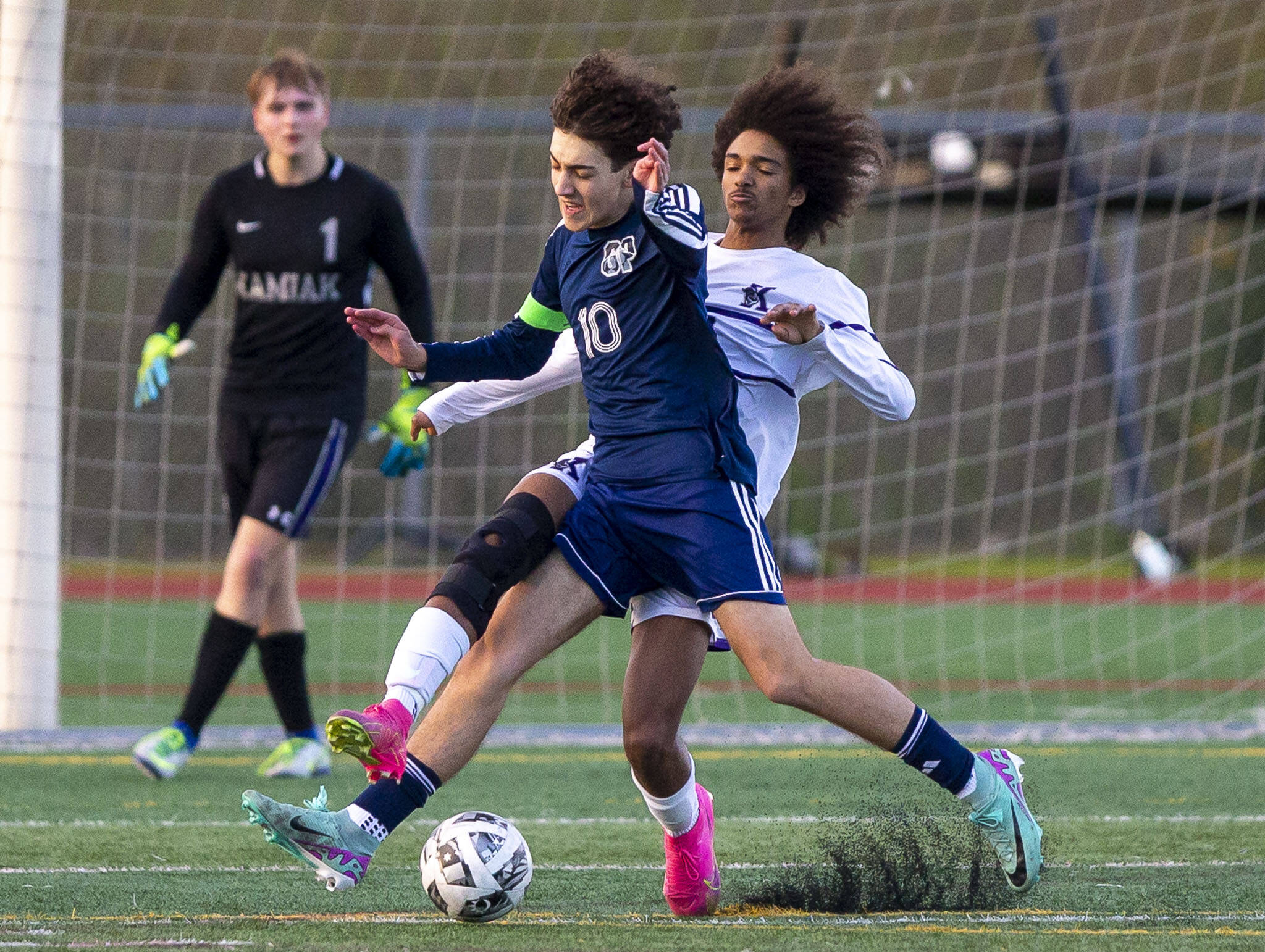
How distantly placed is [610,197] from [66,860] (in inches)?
79.3

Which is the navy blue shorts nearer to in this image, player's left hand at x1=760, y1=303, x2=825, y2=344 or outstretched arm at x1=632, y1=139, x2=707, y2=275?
player's left hand at x1=760, y1=303, x2=825, y2=344

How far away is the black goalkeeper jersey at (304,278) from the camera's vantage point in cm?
563

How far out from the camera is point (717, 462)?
3.39 metres

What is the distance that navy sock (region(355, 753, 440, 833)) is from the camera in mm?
3256

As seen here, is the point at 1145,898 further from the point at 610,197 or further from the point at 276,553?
the point at 276,553

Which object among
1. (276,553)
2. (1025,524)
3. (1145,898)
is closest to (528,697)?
(276,553)

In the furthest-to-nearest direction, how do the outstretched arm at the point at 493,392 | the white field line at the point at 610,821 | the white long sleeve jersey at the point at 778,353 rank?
1. the white field line at the point at 610,821
2. the outstretched arm at the point at 493,392
3. the white long sleeve jersey at the point at 778,353

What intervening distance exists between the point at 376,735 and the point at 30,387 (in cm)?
422

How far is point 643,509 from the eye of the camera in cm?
340

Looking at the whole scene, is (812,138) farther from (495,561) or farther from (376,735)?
(376,735)

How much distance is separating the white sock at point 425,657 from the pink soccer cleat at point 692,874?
622 millimetres

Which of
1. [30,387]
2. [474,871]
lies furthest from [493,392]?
[30,387]

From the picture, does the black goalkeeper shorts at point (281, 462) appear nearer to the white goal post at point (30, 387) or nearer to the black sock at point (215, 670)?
the black sock at point (215, 670)

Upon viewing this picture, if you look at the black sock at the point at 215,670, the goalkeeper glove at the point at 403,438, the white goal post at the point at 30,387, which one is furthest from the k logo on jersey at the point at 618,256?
the white goal post at the point at 30,387
